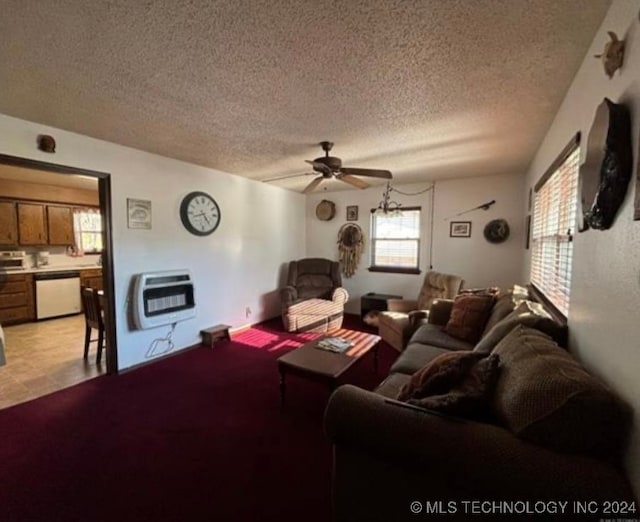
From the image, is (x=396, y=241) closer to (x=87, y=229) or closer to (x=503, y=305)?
(x=503, y=305)

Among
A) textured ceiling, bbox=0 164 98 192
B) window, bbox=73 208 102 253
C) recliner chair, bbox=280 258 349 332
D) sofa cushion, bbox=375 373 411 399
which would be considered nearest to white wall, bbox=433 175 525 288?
recliner chair, bbox=280 258 349 332

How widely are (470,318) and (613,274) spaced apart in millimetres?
1715

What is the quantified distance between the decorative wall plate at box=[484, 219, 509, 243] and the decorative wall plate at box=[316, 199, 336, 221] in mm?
2561

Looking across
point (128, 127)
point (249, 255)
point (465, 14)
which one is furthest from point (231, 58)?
point (249, 255)

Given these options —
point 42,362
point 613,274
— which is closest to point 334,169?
point 613,274

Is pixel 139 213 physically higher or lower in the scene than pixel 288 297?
higher

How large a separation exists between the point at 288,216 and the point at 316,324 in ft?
7.04

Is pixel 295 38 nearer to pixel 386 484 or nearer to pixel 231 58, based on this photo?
pixel 231 58

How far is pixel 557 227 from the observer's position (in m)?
2.33

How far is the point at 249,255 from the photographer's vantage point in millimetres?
4836

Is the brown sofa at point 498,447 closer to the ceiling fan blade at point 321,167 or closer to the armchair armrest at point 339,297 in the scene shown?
the ceiling fan blade at point 321,167

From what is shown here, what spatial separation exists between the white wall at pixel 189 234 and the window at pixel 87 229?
3.25 m

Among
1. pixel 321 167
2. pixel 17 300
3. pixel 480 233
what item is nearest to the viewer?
pixel 321 167

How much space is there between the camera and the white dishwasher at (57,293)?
200 inches
